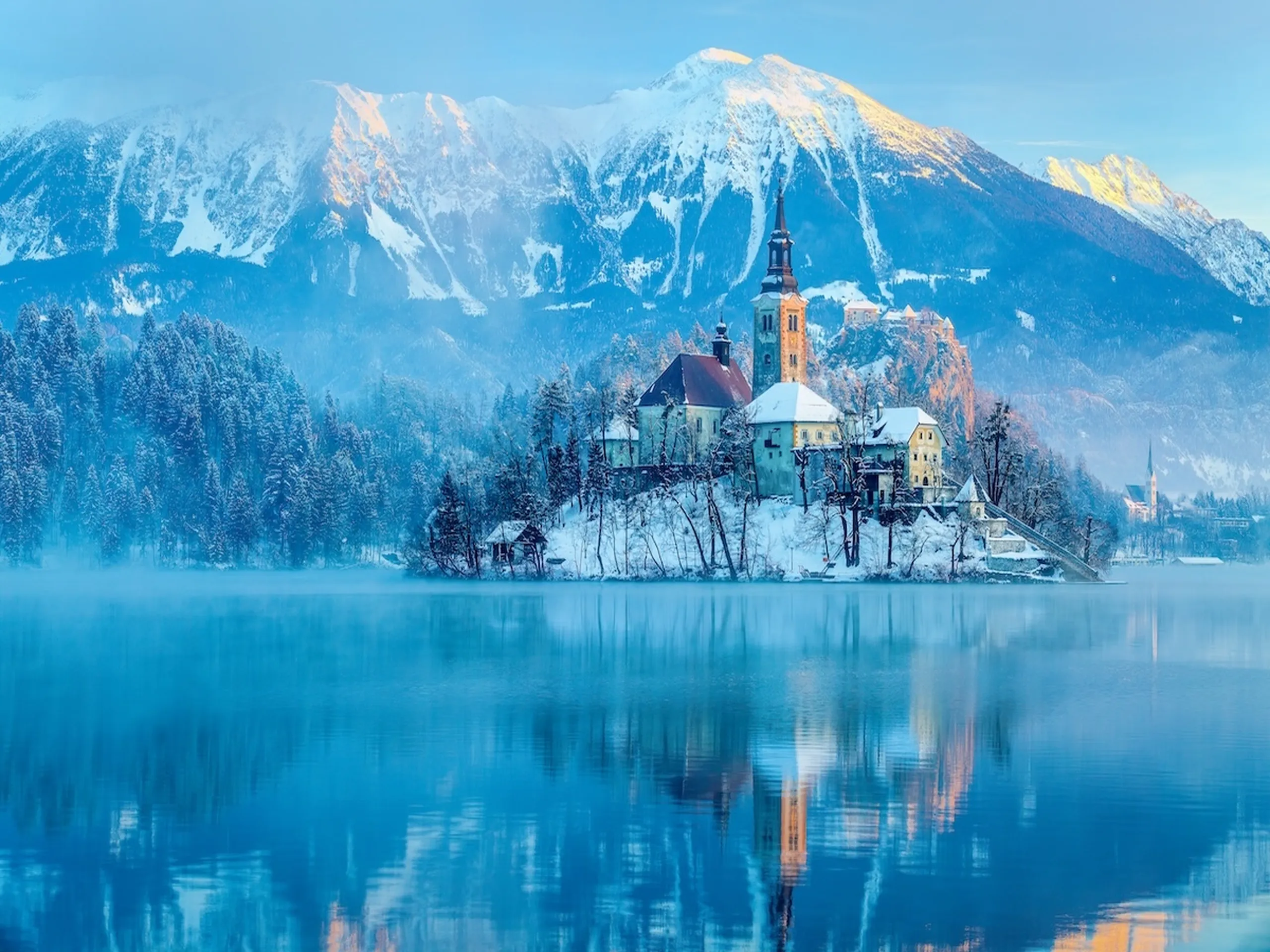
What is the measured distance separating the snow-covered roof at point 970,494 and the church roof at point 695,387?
28.3m

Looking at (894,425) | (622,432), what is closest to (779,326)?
(622,432)

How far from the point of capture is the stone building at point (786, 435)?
14688 cm

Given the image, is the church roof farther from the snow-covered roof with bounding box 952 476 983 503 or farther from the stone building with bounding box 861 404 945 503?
the snow-covered roof with bounding box 952 476 983 503

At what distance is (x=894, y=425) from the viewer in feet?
468

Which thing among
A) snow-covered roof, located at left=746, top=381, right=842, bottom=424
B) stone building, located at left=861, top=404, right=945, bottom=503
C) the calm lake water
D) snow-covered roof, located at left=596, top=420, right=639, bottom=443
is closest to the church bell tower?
snow-covered roof, located at left=746, top=381, right=842, bottom=424

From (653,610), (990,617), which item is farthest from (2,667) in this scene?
(990,617)

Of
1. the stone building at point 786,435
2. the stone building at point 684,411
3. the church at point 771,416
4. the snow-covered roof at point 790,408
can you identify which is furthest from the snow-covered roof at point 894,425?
the stone building at point 684,411

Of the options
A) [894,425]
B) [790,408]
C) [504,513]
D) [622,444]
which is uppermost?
[790,408]

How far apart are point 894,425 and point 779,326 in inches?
1134

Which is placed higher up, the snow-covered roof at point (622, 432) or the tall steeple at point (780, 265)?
the tall steeple at point (780, 265)

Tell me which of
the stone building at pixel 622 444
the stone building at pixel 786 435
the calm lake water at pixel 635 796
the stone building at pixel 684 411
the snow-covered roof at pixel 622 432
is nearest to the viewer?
the calm lake water at pixel 635 796

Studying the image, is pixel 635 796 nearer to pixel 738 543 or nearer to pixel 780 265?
pixel 738 543

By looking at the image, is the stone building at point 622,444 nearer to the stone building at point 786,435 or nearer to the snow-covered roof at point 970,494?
the stone building at point 786,435

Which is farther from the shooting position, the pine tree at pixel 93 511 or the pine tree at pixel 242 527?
the pine tree at pixel 93 511
